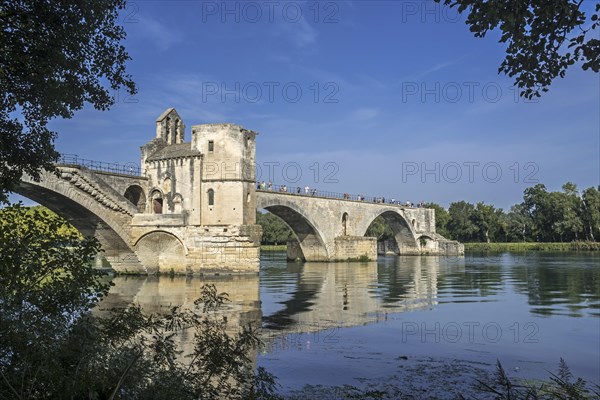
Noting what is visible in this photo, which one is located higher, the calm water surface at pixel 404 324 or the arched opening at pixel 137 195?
the arched opening at pixel 137 195

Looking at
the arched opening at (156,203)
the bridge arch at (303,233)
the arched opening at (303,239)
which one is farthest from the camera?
the arched opening at (303,239)

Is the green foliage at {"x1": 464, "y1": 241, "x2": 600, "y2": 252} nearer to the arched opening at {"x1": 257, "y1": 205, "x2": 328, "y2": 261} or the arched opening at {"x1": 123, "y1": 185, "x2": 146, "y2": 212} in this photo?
the arched opening at {"x1": 257, "y1": 205, "x2": 328, "y2": 261}

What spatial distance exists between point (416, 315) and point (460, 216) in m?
98.1

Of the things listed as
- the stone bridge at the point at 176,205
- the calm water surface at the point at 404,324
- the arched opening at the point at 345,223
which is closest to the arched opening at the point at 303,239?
the arched opening at the point at 345,223

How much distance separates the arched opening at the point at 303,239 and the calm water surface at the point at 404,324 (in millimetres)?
26075

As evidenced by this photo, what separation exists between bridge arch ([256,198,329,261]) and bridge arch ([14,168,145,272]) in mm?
17372

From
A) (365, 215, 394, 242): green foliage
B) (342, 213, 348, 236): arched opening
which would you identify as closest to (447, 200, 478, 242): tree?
(365, 215, 394, 242): green foliage

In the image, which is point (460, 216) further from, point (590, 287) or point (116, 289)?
point (116, 289)

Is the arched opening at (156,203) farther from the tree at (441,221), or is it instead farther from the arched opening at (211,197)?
the tree at (441,221)

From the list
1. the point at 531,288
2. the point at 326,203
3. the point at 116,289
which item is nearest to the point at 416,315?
the point at 531,288

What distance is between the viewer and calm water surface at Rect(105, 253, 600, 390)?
445 inches

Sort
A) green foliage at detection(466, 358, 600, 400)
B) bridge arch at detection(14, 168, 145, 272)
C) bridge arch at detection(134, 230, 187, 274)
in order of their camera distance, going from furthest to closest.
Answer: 1. bridge arch at detection(134, 230, 187, 274)
2. bridge arch at detection(14, 168, 145, 272)
3. green foliage at detection(466, 358, 600, 400)

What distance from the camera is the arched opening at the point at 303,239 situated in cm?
5621

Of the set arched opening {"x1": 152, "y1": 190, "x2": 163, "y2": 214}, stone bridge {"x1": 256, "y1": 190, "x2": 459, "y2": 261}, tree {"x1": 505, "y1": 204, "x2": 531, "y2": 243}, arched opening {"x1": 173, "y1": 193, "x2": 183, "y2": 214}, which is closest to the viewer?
arched opening {"x1": 173, "y1": 193, "x2": 183, "y2": 214}
